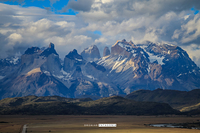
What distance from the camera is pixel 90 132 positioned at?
162125 millimetres

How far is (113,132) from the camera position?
162750 millimetres

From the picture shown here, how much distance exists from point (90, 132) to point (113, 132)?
41.1 feet

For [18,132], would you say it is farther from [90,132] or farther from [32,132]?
[90,132]

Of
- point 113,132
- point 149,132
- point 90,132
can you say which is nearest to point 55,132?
point 90,132

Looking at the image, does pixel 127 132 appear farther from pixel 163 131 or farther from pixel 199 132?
pixel 199 132

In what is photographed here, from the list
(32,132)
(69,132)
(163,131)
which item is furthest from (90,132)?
(163,131)

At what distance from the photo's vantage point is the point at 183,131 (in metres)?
173

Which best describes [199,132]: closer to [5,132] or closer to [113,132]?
[113,132]

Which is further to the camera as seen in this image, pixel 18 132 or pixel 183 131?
pixel 183 131

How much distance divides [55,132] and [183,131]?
241 ft

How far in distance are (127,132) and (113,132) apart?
7620 mm

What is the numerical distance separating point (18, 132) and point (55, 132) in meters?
19.6

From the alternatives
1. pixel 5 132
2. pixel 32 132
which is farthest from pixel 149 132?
pixel 5 132

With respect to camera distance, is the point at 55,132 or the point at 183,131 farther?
the point at 183,131
